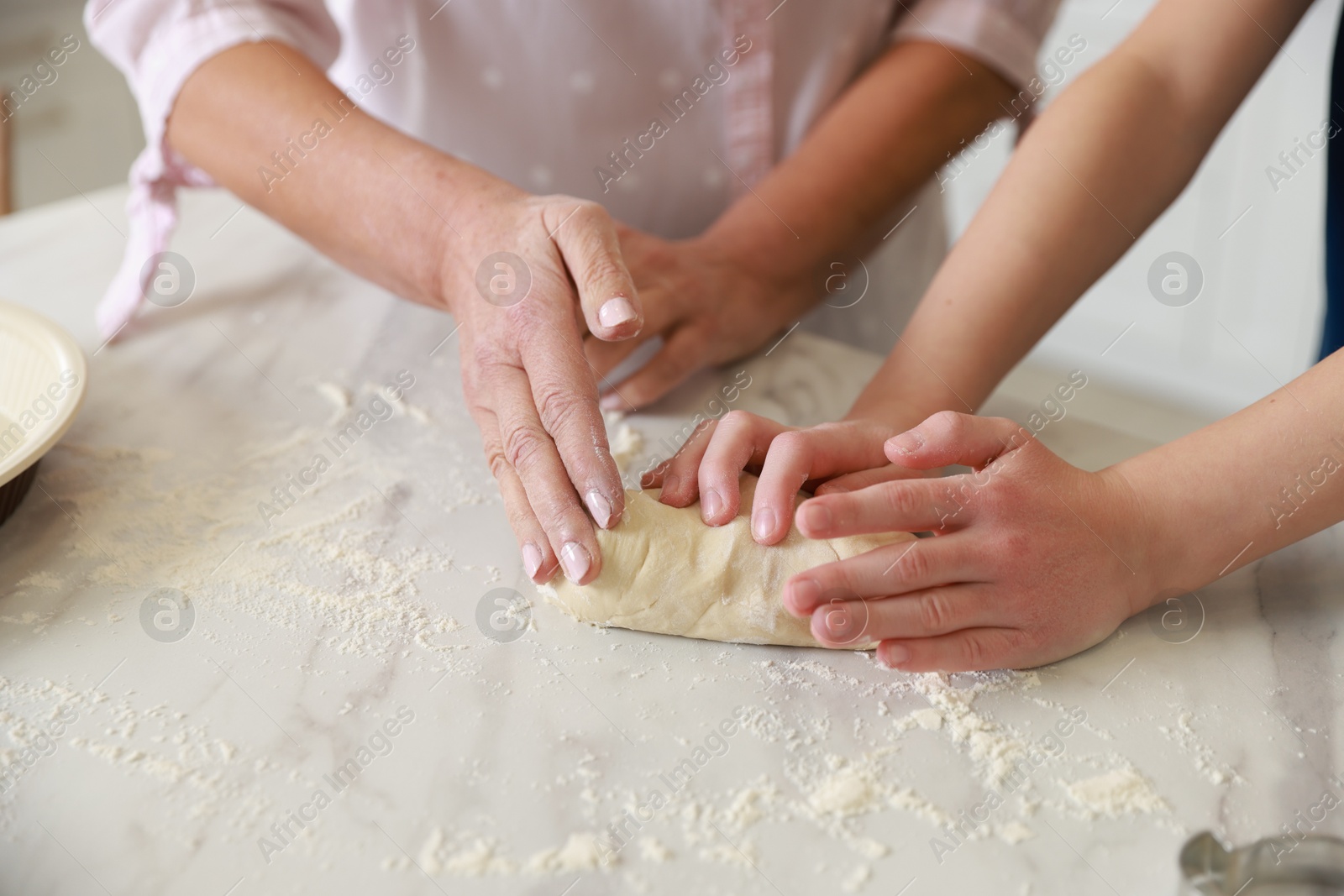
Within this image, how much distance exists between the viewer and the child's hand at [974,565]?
2.99ft

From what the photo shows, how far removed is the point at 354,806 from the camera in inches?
32.1

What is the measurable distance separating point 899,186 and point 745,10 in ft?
1.20

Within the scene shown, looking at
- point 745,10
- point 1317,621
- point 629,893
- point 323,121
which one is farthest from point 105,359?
point 1317,621

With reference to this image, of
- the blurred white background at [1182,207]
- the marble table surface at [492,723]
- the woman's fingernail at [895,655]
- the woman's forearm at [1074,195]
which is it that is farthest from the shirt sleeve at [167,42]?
the blurred white background at [1182,207]

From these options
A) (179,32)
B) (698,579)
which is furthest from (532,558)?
(179,32)

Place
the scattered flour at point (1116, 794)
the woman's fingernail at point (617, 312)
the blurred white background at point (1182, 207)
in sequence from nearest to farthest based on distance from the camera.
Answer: the scattered flour at point (1116, 794)
the woman's fingernail at point (617, 312)
the blurred white background at point (1182, 207)

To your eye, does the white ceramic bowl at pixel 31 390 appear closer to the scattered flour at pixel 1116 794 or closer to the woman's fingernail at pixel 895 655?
the woman's fingernail at pixel 895 655

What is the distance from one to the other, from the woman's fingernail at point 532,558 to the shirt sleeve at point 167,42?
0.84m

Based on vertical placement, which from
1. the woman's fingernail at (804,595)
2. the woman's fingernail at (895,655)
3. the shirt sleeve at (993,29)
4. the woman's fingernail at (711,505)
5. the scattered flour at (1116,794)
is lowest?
the scattered flour at (1116,794)

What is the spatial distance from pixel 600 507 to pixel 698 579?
4.7 inches

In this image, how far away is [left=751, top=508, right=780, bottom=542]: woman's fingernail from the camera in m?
0.96

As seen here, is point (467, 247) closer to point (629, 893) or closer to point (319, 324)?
point (319, 324)

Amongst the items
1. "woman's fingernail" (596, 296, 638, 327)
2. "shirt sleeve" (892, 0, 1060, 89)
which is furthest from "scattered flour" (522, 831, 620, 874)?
"shirt sleeve" (892, 0, 1060, 89)

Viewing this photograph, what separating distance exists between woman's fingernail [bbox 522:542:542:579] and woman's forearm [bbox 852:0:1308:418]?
0.44 metres
